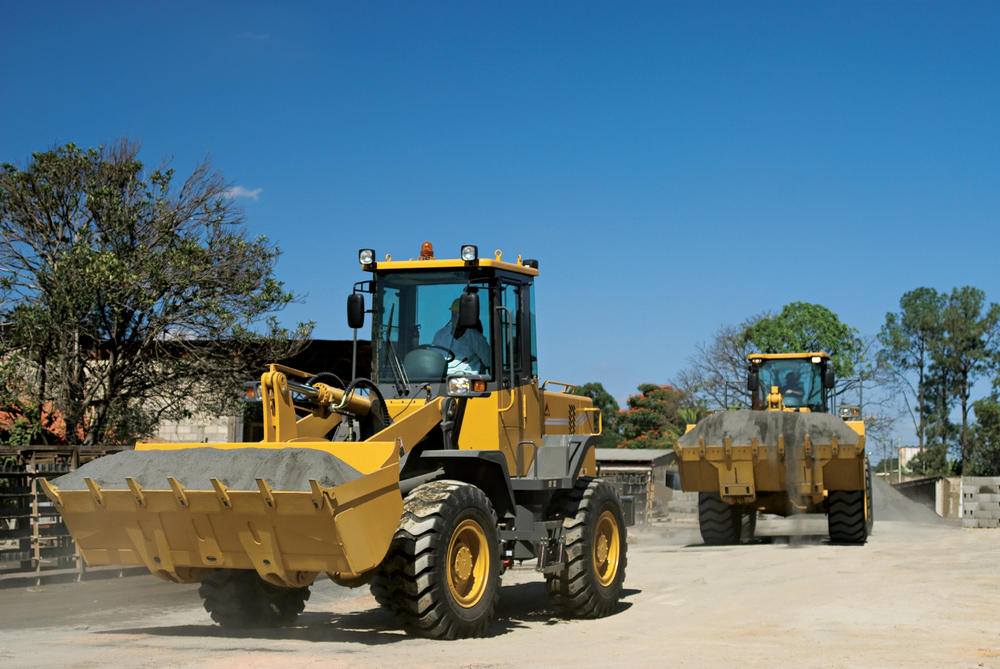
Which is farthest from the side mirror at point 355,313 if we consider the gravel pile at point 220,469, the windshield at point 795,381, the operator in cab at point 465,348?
the windshield at point 795,381

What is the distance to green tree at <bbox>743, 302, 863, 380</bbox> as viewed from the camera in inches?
2276

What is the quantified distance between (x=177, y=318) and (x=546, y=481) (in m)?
14.1

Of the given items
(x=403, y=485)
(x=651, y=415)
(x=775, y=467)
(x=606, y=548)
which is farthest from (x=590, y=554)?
(x=651, y=415)

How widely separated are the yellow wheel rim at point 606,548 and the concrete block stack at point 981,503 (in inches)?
645

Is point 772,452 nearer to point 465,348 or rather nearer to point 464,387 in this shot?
point 465,348

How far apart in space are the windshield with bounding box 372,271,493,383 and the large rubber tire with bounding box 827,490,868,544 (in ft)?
35.8

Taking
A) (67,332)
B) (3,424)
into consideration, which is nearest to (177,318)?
(67,332)

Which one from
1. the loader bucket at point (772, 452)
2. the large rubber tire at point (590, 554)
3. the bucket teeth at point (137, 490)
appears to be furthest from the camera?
the loader bucket at point (772, 452)

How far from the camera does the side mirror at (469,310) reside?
31.9 feet

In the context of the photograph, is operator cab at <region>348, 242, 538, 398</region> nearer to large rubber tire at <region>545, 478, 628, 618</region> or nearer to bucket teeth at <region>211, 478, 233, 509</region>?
large rubber tire at <region>545, 478, 628, 618</region>

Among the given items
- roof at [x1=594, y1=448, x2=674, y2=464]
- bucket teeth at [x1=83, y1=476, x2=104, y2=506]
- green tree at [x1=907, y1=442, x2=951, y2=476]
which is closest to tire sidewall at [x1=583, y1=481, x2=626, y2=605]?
bucket teeth at [x1=83, y1=476, x2=104, y2=506]

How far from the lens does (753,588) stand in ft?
43.9

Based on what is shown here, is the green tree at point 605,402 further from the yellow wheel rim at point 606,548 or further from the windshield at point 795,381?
the yellow wheel rim at point 606,548

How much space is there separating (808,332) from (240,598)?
5220 centimetres
